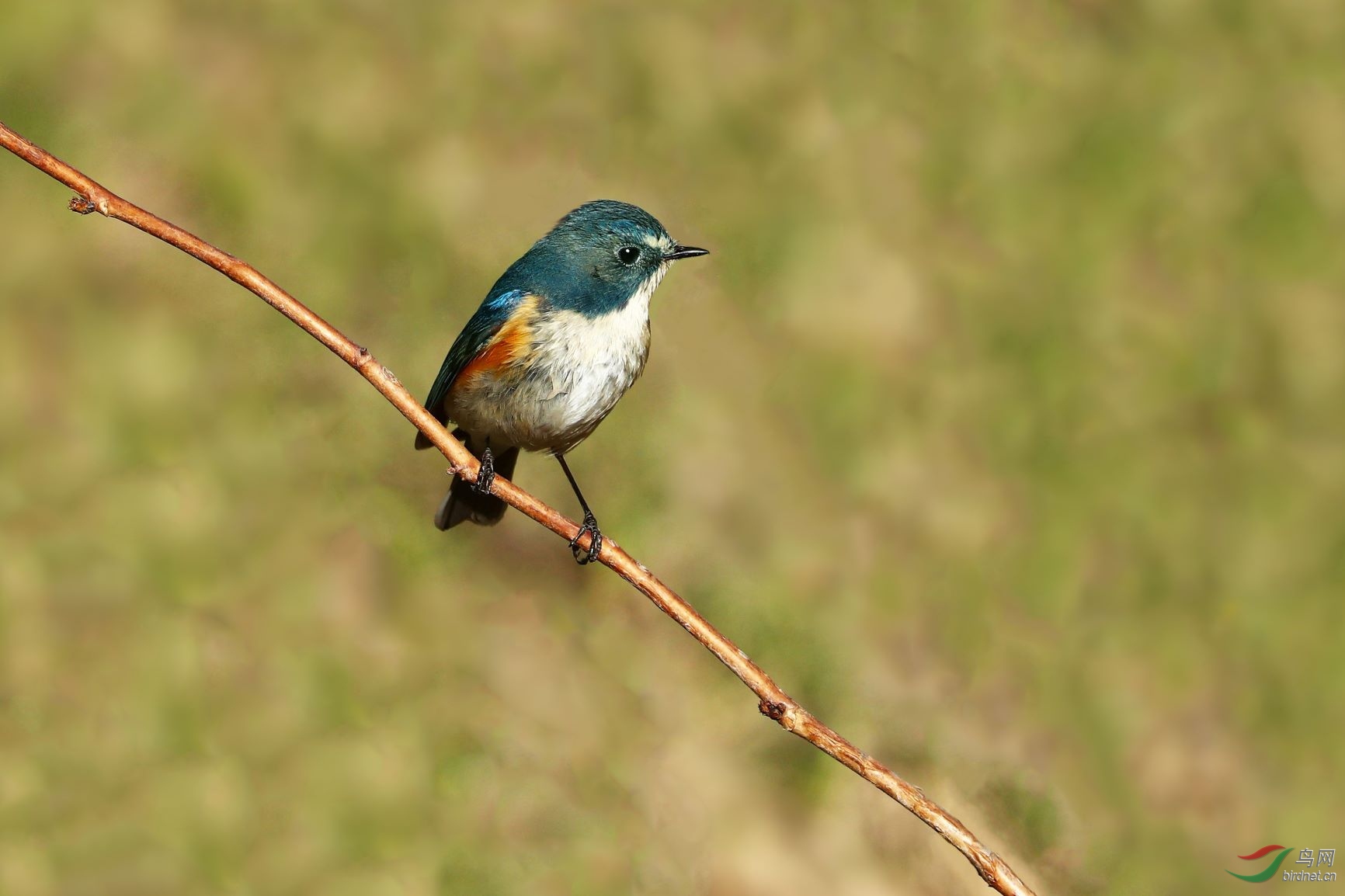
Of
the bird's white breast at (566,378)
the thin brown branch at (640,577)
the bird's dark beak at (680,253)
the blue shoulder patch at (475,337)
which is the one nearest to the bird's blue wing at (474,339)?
the blue shoulder patch at (475,337)

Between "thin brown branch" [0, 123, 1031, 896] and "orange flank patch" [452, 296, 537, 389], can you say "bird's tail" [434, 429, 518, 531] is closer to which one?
"orange flank patch" [452, 296, 537, 389]

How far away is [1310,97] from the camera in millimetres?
6551

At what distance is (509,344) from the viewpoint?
3.48 m

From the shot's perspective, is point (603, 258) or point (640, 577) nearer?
point (640, 577)

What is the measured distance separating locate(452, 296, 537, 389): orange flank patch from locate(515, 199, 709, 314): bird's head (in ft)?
0.25

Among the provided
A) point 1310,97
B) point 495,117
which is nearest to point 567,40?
point 495,117

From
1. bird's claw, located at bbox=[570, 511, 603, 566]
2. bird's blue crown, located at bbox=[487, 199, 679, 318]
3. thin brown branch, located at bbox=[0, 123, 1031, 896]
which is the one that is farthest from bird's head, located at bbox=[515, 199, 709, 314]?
thin brown branch, located at bbox=[0, 123, 1031, 896]

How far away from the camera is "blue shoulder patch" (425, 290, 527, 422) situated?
3555 millimetres

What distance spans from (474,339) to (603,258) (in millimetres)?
423

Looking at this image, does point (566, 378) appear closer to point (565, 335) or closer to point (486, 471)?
point (565, 335)

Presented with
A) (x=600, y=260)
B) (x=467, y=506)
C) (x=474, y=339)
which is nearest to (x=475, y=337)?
(x=474, y=339)

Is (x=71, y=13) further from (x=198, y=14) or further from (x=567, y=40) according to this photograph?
(x=567, y=40)

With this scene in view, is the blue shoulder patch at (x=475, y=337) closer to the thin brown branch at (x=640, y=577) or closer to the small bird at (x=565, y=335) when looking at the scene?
the small bird at (x=565, y=335)

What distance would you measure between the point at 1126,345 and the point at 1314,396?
36.2 inches
